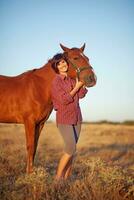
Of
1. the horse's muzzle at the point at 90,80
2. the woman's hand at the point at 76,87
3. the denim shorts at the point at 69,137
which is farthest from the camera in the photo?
the horse's muzzle at the point at 90,80

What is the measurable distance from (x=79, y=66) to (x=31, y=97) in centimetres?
131

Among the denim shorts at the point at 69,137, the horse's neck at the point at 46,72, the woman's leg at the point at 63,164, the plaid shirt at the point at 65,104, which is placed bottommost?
the woman's leg at the point at 63,164

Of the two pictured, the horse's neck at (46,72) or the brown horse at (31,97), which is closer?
the brown horse at (31,97)

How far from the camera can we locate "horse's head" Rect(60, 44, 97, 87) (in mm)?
6488

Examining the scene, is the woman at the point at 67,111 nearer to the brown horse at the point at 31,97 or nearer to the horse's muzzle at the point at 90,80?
the horse's muzzle at the point at 90,80

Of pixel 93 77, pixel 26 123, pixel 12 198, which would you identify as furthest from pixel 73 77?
pixel 12 198

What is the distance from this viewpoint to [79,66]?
673 cm

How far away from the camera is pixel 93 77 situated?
21.4 feet

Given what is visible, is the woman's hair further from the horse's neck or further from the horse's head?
the horse's neck

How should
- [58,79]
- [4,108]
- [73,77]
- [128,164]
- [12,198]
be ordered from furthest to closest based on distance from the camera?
[128,164] < [4,108] < [73,77] < [58,79] < [12,198]

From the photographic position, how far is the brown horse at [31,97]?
696 cm

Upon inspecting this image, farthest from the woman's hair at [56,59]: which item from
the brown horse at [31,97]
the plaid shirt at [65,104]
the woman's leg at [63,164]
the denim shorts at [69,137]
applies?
the woman's leg at [63,164]

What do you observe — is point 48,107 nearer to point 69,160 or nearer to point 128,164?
point 69,160

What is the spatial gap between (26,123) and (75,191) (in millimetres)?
2277
